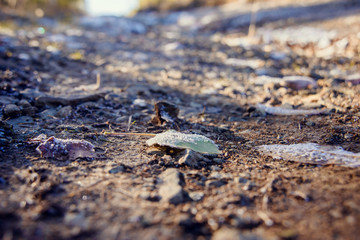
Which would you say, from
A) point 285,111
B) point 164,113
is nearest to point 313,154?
point 285,111

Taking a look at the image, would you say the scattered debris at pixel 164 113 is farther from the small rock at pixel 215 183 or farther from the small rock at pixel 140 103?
the small rock at pixel 215 183

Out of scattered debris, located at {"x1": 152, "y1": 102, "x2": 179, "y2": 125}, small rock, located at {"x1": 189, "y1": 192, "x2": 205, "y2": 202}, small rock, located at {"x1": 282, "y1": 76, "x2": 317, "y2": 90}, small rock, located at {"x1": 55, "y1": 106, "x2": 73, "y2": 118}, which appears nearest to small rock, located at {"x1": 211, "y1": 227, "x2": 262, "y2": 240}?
small rock, located at {"x1": 189, "y1": 192, "x2": 205, "y2": 202}

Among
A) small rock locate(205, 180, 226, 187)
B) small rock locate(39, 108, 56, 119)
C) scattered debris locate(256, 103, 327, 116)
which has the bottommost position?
small rock locate(205, 180, 226, 187)

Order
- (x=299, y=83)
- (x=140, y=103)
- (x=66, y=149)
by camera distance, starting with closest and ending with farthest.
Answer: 1. (x=66, y=149)
2. (x=140, y=103)
3. (x=299, y=83)

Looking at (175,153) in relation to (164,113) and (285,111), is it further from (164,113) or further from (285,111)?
(285,111)

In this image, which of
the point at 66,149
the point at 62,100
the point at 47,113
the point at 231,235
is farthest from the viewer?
the point at 62,100

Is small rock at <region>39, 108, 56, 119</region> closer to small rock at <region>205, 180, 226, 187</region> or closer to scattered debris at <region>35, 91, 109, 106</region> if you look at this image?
scattered debris at <region>35, 91, 109, 106</region>

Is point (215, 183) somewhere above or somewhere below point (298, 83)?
below
